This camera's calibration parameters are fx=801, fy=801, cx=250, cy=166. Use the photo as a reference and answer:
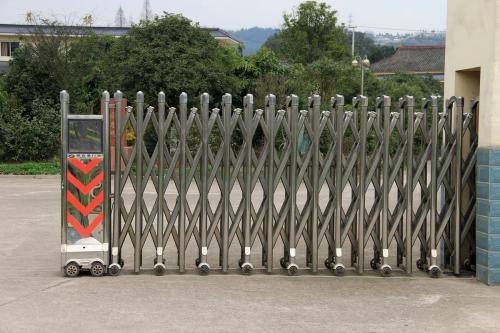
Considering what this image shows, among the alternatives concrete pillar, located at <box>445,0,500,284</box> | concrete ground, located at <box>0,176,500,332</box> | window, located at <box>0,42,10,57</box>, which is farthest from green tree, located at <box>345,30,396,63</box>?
concrete ground, located at <box>0,176,500,332</box>

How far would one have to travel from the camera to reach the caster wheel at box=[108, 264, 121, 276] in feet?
24.7

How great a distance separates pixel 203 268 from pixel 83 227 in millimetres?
1194

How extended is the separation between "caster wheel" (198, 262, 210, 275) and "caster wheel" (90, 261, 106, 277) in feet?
3.02

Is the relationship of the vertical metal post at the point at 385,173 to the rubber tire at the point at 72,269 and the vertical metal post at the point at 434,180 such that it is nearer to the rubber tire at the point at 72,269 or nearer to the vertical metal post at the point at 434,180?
the vertical metal post at the point at 434,180

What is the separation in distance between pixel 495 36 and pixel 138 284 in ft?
12.8

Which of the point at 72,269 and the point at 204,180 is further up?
the point at 204,180

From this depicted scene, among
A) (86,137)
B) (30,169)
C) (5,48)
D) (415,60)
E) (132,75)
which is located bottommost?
(30,169)

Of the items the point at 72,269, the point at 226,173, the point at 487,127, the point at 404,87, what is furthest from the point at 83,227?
the point at 404,87

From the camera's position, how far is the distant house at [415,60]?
248ft

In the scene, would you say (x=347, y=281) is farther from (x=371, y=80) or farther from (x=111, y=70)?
(x=371, y=80)

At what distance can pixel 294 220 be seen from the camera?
7777mm

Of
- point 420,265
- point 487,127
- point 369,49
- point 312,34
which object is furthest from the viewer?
point 369,49

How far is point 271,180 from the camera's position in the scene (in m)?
7.71

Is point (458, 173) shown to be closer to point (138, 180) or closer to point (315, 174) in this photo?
point (315, 174)
